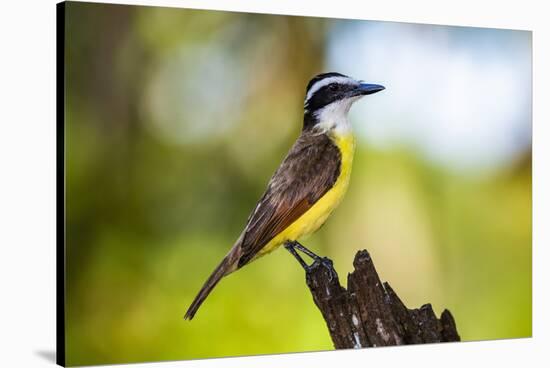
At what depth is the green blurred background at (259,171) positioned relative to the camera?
19.5 feet

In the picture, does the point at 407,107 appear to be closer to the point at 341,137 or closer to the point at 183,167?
the point at 341,137

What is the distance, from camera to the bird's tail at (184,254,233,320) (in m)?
6.21

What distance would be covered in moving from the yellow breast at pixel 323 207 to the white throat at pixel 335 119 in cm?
5

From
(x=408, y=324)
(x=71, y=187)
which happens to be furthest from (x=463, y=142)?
(x=71, y=187)

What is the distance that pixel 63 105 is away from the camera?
5.82 meters

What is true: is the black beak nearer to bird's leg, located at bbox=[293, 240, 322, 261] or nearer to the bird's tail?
bird's leg, located at bbox=[293, 240, 322, 261]

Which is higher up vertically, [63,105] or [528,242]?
[63,105]

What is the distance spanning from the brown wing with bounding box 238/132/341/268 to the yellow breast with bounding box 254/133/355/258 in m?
0.03

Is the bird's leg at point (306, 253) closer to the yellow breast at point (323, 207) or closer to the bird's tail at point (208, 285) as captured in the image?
the yellow breast at point (323, 207)

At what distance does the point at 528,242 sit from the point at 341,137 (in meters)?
1.72

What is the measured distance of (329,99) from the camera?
6.55 meters

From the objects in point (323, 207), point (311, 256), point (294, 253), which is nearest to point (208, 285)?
point (294, 253)

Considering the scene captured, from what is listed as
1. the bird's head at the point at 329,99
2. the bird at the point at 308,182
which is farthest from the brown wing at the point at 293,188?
the bird's head at the point at 329,99

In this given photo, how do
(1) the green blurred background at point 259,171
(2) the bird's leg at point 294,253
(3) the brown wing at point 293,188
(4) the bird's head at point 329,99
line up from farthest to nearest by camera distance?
(4) the bird's head at point 329,99 → (2) the bird's leg at point 294,253 → (3) the brown wing at point 293,188 → (1) the green blurred background at point 259,171
